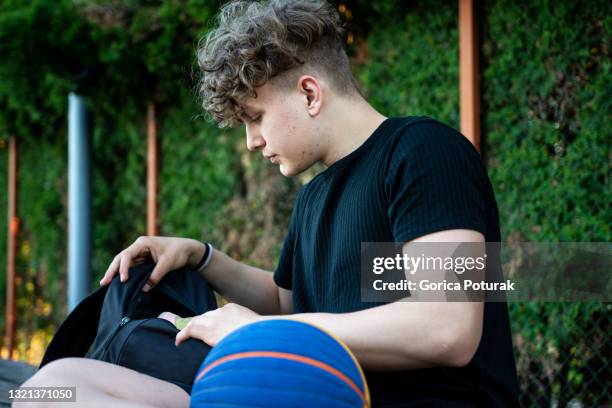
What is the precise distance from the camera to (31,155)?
9320mm

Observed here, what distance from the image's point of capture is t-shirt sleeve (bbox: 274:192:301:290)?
2826mm

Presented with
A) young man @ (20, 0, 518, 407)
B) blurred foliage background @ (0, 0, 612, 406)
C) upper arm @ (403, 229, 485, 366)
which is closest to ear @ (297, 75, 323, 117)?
young man @ (20, 0, 518, 407)

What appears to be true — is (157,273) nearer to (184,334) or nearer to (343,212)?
(184,334)

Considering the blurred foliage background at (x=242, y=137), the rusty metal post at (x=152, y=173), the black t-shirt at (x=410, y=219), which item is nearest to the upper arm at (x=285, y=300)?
the black t-shirt at (x=410, y=219)

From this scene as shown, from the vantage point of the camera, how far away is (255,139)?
2490 mm

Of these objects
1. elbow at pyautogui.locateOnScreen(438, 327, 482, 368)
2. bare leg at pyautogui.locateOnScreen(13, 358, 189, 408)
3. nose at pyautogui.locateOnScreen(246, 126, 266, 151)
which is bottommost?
bare leg at pyautogui.locateOnScreen(13, 358, 189, 408)

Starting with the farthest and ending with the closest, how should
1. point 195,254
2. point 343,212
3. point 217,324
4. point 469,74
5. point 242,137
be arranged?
point 242,137 < point 469,74 < point 195,254 < point 343,212 < point 217,324

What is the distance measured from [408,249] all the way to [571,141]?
2293 mm

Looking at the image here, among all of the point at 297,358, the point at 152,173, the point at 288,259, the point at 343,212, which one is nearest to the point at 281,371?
the point at 297,358

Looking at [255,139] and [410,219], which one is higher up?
[255,139]

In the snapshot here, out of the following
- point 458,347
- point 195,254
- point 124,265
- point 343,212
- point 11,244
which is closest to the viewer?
point 458,347

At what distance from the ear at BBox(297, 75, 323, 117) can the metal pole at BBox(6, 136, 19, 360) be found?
766 centimetres

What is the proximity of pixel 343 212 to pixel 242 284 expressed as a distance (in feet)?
2.51

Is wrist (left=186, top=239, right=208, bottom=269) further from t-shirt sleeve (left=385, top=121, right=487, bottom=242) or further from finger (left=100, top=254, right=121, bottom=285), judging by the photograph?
t-shirt sleeve (left=385, top=121, right=487, bottom=242)
